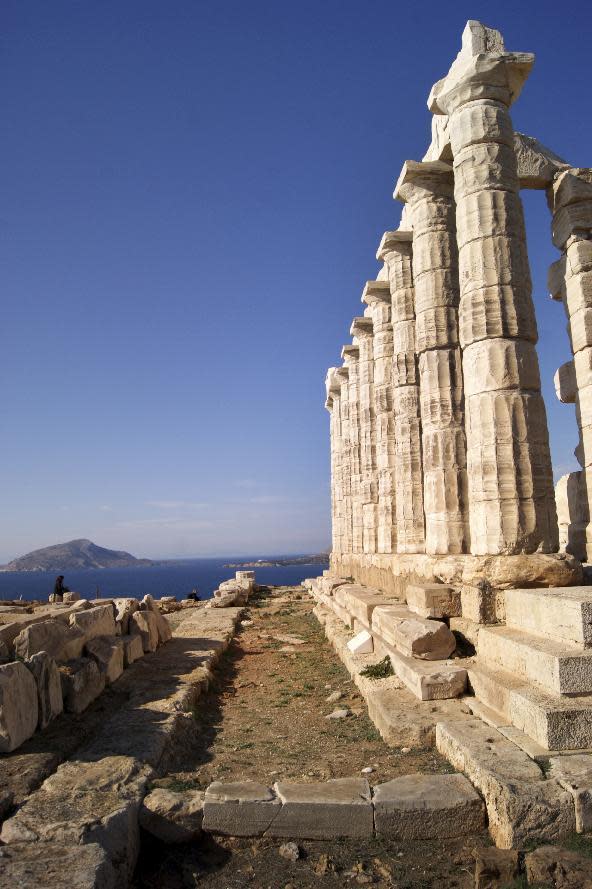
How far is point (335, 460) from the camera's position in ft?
101

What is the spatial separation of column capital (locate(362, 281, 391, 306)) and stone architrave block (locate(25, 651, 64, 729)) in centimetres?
1233

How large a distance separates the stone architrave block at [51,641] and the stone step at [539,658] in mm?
5107

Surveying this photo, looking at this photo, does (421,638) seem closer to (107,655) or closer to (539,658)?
(539,658)

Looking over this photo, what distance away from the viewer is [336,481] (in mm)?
30250

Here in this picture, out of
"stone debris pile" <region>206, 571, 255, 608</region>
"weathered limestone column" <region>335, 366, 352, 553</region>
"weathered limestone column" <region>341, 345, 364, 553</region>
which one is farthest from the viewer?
"weathered limestone column" <region>335, 366, 352, 553</region>

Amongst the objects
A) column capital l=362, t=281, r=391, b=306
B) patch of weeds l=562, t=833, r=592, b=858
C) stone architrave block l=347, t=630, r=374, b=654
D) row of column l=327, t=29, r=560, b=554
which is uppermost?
column capital l=362, t=281, r=391, b=306

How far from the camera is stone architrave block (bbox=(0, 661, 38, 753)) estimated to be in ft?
19.0

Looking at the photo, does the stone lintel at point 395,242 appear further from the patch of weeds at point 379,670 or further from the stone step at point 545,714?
the stone step at point 545,714

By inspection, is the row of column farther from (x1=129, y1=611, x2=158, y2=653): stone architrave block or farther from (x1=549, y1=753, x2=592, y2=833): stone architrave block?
(x1=129, y1=611, x2=158, y2=653): stone architrave block

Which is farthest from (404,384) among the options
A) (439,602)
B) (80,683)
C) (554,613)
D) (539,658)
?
(80,683)

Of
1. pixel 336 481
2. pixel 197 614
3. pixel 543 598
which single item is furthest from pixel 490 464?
pixel 336 481

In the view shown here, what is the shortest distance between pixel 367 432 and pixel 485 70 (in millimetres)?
12027

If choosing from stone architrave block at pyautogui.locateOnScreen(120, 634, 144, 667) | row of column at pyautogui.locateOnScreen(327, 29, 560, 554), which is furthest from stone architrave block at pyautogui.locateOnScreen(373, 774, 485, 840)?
stone architrave block at pyautogui.locateOnScreen(120, 634, 144, 667)

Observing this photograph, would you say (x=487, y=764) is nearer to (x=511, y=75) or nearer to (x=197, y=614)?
(x=511, y=75)
